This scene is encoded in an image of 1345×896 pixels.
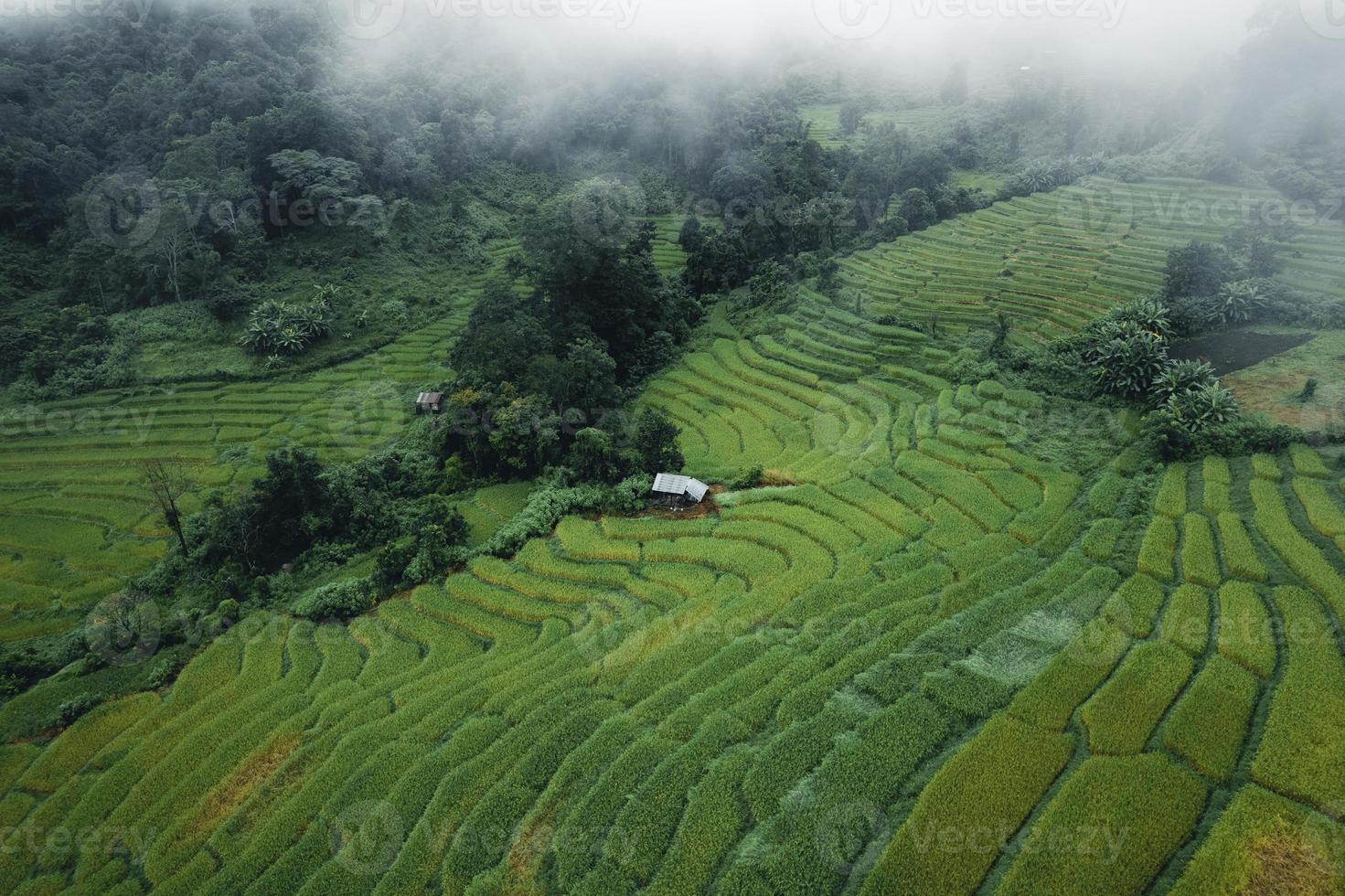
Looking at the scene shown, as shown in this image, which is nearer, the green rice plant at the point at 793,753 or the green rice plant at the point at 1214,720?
the green rice plant at the point at 1214,720

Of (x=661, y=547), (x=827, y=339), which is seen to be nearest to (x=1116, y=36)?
(x=827, y=339)

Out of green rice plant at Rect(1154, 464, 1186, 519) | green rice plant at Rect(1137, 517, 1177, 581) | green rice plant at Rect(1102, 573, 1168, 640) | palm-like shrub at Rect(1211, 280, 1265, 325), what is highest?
palm-like shrub at Rect(1211, 280, 1265, 325)

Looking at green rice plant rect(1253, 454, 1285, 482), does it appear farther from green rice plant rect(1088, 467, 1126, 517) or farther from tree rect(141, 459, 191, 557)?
tree rect(141, 459, 191, 557)

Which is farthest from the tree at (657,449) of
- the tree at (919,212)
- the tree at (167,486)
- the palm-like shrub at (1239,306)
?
the tree at (919,212)

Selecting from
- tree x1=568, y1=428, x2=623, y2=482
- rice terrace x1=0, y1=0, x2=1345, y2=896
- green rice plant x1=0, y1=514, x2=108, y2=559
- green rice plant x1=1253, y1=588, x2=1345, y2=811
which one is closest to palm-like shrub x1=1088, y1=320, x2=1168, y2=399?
rice terrace x1=0, y1=0, x2=1345, y2=896

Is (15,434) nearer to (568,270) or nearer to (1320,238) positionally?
(568,270)

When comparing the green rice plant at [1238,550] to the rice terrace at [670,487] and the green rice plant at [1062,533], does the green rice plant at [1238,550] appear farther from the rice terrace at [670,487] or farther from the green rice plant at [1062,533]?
the green rice plant at [1062,533]
